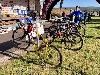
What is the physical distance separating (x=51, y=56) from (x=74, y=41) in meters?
2.42

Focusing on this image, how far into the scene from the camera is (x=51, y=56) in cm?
791

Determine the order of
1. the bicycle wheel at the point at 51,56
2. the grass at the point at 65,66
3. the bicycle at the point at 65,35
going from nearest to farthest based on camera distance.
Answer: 1. the grass at the point at 65,66
2. the bicycle wheel at the point at 51,56
3. the bicycle at the point at 65,35

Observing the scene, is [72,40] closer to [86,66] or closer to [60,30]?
[60,30]

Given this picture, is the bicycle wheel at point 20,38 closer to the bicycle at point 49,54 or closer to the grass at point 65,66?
the grass at point 65,66

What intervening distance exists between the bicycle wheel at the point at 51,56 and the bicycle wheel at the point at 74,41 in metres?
2.19

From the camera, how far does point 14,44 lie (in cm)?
1091

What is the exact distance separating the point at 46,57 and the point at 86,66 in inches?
59.9

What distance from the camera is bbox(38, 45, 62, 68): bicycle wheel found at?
735cm

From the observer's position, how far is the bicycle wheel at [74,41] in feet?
32.5

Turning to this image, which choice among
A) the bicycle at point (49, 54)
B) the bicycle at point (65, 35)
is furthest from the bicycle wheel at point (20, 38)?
the bicycle at point (49, 54)

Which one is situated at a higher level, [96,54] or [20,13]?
[20,13]

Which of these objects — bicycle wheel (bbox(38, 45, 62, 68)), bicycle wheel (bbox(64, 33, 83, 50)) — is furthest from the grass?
bicycle wheel (bbox(64, 33, 83, 50))

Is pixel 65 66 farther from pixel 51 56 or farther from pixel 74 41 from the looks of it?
pixel 74 41

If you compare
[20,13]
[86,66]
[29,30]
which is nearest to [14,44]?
[29,30]
